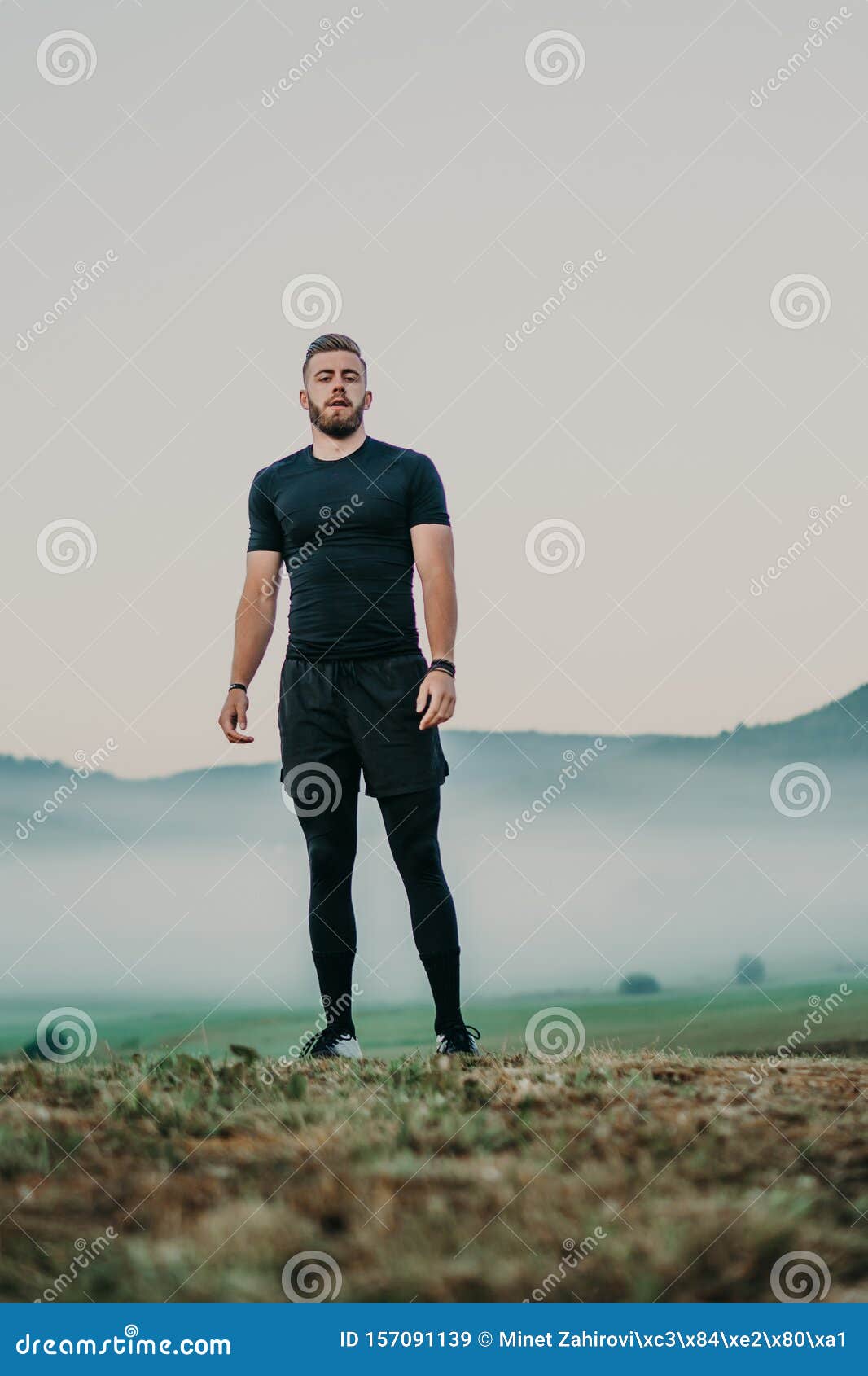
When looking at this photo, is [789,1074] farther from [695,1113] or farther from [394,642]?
[394,642]

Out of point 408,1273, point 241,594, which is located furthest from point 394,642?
point 408,1273

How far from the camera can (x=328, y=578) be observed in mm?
5648

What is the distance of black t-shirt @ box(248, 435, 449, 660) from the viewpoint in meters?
5.61

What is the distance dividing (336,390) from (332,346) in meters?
0.20

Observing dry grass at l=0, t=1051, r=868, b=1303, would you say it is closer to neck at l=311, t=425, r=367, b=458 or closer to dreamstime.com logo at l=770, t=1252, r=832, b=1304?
dreamstime.com logo at l=770, t=1252, r=832, b=1304

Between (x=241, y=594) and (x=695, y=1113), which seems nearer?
(x=695, y=1113)

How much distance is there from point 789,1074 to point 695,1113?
1038 mm

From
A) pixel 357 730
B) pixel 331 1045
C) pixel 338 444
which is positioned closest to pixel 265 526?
pixel 338 444

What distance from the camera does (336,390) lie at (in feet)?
18.9
